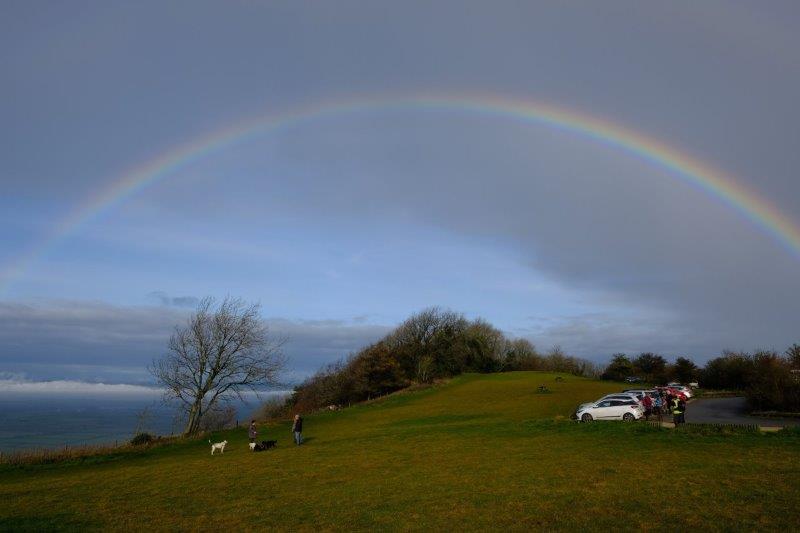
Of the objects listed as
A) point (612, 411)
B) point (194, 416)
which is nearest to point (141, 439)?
point (194, 416)

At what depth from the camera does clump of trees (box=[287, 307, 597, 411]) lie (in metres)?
84.0

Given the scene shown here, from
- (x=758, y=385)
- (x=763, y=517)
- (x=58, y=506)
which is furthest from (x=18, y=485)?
(x=758, y=385)

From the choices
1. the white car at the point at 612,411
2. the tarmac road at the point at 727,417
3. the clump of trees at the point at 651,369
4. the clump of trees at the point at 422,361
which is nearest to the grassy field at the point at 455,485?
the white car at the point at 612,411

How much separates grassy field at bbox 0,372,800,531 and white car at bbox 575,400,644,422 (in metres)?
2.94

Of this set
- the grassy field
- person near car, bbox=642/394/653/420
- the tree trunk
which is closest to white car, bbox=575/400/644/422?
person near car, bbox=642/394/653/420

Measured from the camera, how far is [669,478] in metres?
16.7

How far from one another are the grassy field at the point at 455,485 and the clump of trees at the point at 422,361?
51.6 metres

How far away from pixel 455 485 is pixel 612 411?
20.0 meters

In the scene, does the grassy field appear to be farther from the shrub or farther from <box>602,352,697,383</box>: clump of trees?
<box>602,352,697,383</box>: clump of trees

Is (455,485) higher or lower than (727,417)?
higher

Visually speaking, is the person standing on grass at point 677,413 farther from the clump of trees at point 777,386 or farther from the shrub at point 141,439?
the shrub at point 141,439

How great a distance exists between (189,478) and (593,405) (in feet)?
81.8

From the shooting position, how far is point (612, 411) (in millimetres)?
33594

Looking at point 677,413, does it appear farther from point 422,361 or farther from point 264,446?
point 422,361
